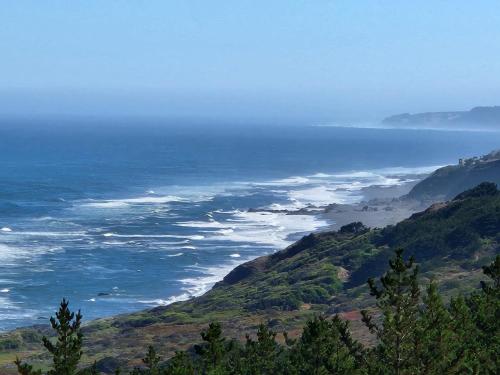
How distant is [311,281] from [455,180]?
3331 inches

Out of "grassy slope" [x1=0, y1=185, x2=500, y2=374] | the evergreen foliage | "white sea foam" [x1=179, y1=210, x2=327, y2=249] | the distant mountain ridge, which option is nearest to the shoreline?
"white sea foam" [x1=179, y1=210, x2=327, y2=249]

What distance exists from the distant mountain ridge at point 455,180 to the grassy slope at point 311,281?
57055 millimetres

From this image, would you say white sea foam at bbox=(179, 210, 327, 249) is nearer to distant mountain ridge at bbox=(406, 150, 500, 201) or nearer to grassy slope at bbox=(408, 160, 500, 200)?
distant mountain ridge at bbox=(406, 150, 500, 201)

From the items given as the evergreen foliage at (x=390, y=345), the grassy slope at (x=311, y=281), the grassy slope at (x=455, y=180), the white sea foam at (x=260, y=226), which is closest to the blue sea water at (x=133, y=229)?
the white sea foam at (x=260, y=226)

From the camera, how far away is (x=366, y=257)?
7719 cm

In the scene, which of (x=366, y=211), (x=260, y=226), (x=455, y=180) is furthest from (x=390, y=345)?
(x=455, y=180)

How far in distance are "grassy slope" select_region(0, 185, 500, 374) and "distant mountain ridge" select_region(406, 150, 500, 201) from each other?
187 ft

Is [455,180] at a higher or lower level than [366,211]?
higher

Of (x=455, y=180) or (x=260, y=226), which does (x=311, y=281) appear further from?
(x=455, y=180)

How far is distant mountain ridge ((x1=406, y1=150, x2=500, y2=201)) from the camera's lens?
145375 mm

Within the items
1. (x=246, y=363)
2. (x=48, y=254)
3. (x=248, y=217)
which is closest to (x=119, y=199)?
(x=248, y=217)

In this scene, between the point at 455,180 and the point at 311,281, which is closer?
the point at 311,281

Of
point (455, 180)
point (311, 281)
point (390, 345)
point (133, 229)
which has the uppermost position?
point (455, 180)

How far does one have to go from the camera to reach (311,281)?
71438 mm
